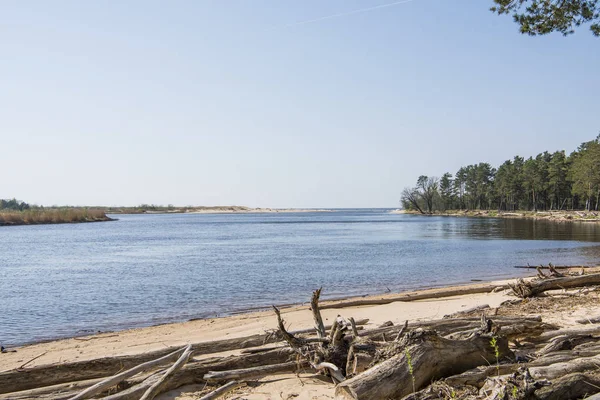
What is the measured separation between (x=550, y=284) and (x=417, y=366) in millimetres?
10000

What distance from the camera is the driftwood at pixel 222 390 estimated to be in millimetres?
5889

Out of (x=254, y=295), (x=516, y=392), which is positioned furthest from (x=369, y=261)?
(x=516, y=392)

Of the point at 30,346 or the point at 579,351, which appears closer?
the point at 579,351

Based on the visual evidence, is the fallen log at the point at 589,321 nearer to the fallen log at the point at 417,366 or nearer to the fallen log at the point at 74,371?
the fallen log at the point at 417,366

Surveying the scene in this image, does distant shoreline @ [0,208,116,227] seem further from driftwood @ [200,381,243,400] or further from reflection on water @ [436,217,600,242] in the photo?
driftwood @ [200,381,243,400]

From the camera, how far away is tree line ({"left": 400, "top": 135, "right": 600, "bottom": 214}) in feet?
278

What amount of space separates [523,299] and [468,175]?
136 meters

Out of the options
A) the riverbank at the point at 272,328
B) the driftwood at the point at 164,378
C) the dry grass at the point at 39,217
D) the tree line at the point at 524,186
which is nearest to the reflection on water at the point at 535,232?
the tree line at the point at 524,186

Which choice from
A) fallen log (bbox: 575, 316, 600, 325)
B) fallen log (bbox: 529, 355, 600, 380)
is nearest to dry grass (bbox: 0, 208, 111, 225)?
fallen log (bbox: 575, 316, 600, 325)

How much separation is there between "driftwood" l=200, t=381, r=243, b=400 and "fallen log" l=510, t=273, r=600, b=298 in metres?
9.78

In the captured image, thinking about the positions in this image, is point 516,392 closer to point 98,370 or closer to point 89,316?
point 98,370

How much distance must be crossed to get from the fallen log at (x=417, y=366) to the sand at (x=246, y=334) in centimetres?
107

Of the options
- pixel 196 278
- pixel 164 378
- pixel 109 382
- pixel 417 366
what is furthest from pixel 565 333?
pixel 196 278

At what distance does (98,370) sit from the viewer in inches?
269
